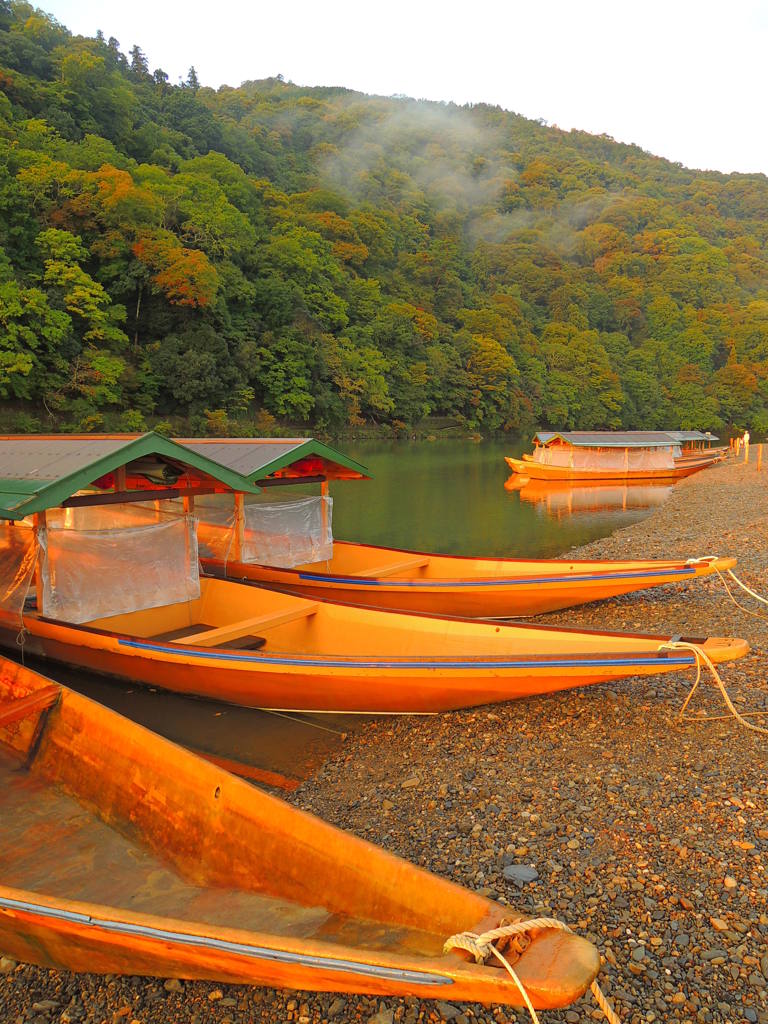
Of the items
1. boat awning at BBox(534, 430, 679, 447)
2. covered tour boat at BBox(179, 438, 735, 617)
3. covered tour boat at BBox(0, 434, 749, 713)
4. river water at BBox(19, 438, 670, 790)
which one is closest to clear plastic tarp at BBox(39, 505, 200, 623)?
covered tour boat at BBox(0, 434, 749, 713)

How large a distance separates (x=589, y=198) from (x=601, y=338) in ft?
207

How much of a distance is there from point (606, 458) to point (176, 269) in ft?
101

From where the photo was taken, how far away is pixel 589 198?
474 ft

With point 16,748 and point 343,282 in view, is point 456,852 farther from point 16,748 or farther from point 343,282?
point 343,282

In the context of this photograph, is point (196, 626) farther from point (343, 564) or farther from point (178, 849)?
point (178, 849)

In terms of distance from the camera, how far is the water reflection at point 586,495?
101 ft

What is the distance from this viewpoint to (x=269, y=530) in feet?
40.1

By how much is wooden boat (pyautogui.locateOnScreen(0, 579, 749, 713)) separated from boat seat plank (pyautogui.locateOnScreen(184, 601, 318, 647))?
0.01 m

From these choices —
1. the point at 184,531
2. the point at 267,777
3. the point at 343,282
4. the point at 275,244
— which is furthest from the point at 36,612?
the point at 343,282

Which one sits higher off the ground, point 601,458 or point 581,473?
point 601,458

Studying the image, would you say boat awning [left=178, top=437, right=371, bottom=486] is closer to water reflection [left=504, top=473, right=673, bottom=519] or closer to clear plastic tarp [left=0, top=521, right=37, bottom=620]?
clear plastic tarp [left=0, top=521, right=37, bottom=620]

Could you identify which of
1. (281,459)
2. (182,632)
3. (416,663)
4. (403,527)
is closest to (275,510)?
(281,459)

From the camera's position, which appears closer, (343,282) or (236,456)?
(236,456)

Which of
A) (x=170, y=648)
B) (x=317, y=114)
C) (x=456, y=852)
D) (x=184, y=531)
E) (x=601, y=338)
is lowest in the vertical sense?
(x=456, y=852)
